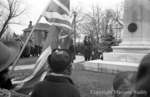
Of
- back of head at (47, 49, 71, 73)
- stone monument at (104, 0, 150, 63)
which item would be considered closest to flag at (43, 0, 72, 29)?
back of head at (47, 49, 71, 73)

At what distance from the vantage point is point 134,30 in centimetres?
933

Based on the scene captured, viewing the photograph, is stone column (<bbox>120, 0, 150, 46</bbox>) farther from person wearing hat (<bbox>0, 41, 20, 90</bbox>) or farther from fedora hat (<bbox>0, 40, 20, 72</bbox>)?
fedora hat (<bbox>0, 40, 20, 72</bbox>)

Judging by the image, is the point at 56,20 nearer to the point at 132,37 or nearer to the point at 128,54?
the point at 128,54

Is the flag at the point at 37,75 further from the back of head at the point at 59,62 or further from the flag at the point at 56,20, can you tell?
the back of head at the point at 59,62

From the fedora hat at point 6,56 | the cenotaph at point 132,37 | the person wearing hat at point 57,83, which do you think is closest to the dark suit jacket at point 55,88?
the person wearing hat at point 57,83

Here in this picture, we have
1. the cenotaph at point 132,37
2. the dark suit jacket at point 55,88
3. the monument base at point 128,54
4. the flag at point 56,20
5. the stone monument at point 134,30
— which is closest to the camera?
the dark suit jacket at point 55,88

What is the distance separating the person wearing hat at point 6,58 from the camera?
7.74 feet

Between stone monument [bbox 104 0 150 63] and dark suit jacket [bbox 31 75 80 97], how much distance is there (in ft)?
23.7

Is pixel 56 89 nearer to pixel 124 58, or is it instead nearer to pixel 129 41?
pixel 124 58

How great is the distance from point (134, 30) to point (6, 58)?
8113 mm

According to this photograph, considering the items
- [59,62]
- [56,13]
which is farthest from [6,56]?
[56,13]

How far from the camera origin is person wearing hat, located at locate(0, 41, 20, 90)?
236cm

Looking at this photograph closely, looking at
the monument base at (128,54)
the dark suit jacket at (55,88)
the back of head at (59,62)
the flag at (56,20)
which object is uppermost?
the flag at (56,20)

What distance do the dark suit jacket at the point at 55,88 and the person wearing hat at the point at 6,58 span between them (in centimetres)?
71
